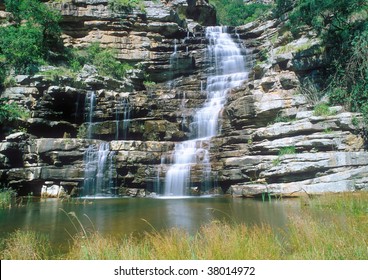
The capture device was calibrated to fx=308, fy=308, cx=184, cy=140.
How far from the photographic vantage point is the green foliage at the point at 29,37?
2141 cm

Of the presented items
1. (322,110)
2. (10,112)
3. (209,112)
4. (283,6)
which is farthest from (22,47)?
(283,6)

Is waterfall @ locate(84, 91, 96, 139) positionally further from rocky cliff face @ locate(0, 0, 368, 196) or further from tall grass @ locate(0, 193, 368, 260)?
tall grass @ locate(0, 193, 368, 260)

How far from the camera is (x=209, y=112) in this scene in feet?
66.4

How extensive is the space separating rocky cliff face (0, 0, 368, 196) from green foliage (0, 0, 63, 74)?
218 cm

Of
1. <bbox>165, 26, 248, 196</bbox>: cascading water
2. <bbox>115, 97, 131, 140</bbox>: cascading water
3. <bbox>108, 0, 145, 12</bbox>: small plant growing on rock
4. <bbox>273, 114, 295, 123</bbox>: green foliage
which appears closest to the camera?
<bbox>273, 114, 295, 123</bbox>: green foliage

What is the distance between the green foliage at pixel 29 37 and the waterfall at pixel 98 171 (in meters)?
8.22

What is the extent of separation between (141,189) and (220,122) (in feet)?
21.0

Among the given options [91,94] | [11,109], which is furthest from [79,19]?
[11,109]

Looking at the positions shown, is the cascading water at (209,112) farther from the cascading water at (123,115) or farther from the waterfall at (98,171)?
the cascading water at (123,115)

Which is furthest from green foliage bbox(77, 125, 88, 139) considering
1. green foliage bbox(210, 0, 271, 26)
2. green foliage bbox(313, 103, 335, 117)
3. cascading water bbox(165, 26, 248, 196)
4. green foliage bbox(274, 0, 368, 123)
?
green foliage bbox(210, 0, 271, 26)

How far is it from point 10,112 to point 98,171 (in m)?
6.55

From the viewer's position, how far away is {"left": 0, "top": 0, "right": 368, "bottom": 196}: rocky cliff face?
14109 millimetres

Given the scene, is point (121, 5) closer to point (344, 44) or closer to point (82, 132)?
point (82, 132)
